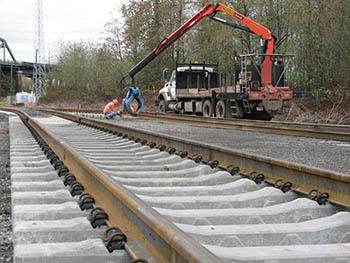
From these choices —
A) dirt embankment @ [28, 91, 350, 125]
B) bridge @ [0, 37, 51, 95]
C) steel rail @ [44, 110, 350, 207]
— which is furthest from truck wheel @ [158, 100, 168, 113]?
bridge @ [0, 37, 51, 95]

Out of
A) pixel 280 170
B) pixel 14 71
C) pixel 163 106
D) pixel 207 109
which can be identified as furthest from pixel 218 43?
pixel 14 71

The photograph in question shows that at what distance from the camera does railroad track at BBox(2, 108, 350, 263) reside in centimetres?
222

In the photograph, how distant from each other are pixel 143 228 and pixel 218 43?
2289 centimetres

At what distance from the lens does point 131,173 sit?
4.77 m

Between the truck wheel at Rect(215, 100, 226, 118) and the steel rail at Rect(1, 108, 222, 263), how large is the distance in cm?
1335

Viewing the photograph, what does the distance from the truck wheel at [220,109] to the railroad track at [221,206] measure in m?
11.1

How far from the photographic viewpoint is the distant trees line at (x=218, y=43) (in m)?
18.1

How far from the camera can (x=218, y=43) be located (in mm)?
24641

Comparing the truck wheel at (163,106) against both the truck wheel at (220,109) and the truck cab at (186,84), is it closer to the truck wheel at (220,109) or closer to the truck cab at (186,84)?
the truck cab at (186,84)

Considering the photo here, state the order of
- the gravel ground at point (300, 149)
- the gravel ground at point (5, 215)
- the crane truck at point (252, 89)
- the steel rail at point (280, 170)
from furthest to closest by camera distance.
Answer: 1. the crane truck at point (252, 89)
2. the gravel ground at point (300, 149)
3. the steel rail at point (280, 170)
4. the gravel ground at point (5, 215)

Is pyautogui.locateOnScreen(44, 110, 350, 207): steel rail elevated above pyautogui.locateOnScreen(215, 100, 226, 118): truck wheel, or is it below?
below

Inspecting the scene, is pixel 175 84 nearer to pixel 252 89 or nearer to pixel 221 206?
pixel 252 89

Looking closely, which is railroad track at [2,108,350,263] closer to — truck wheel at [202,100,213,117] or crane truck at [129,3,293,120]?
crane truck at [129,3,293,120]

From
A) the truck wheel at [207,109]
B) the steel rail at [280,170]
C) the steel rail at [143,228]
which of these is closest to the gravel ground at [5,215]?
the steel rail at [143,228]
